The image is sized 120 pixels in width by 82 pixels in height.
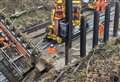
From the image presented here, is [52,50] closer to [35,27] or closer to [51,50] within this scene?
[51,50]

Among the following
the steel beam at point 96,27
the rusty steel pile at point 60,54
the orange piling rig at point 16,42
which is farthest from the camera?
the steel beam at point 96,27

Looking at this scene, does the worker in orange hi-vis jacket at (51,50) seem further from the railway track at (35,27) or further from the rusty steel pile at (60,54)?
the railway track at (35,27)

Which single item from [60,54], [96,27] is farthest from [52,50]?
[96,27]

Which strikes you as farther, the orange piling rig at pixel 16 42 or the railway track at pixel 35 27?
the railway track at pixel 35 27

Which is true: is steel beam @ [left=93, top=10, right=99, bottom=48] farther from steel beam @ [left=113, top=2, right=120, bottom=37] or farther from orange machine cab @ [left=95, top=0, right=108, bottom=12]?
steel beam @ [left=113, top=2, right=120, bottom=37]

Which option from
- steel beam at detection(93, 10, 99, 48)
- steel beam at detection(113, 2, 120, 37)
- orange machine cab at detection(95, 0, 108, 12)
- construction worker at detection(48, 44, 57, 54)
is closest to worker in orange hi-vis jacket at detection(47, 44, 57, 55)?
construction worker at detection(48, 44, 57, 54)

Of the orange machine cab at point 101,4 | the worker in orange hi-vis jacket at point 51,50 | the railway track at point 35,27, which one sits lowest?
the worker in orange hi-vis jacket at point 51,50

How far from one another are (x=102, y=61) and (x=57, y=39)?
5612 millimetres

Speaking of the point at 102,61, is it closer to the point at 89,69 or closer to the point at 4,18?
the point at 89,69

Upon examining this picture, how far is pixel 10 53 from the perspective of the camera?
9648 millimetres

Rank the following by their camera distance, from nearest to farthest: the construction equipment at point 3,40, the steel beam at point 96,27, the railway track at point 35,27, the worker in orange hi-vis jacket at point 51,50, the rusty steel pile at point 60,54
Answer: the rusty steel pile at point 60,54
the construction equipment at point 3,40
the steel beam at point 96,27
the worker in orange hi-vis jacket at point 51,50
the railway track at point 35,27

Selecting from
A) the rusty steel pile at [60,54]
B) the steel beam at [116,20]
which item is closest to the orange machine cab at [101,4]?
the rusty steel pile at [60,54]

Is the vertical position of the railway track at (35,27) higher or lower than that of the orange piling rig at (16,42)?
lower

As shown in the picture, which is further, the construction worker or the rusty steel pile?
the construction worker
